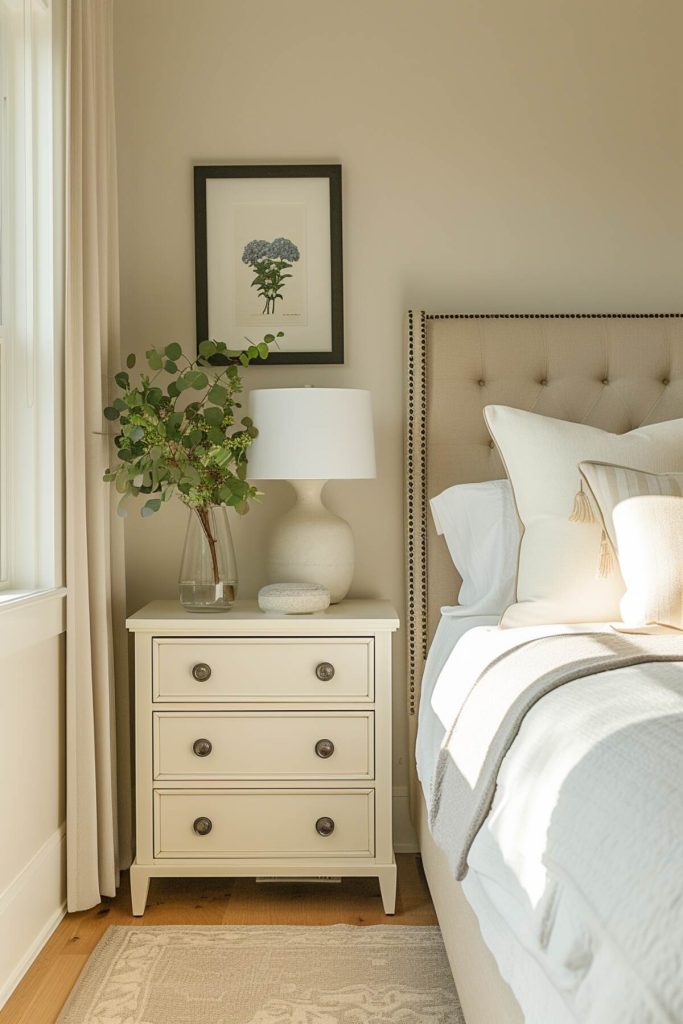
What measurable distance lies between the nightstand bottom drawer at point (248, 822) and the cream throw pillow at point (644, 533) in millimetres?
954

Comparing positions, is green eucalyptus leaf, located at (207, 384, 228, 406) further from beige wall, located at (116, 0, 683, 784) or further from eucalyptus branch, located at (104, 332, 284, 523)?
beige wall, located at (116, 0, 683, 784)

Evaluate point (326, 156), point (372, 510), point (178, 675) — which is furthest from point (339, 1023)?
point (326, 156)

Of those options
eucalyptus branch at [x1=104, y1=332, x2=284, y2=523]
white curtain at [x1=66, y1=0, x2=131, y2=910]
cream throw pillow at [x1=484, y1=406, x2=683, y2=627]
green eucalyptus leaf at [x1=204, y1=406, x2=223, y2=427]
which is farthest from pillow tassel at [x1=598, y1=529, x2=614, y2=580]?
white curtain at [x1=66, y1=0, x2=131, y2=910]

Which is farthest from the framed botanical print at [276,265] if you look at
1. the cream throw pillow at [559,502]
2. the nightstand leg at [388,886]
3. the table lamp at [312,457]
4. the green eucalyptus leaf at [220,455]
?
the nightstand leg at [388,886]

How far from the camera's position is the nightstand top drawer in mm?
2234

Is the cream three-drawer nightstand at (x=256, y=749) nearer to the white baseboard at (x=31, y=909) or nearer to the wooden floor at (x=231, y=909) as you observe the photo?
the wooden floor at (x=231, y=909)

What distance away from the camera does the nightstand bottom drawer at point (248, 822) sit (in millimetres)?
2238

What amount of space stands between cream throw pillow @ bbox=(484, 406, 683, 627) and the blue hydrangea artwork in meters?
0.83

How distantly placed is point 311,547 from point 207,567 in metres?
0.28

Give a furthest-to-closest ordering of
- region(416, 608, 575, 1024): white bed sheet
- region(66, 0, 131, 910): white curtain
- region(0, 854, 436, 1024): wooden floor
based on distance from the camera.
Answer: region(66, 0, 131, 910): white curtain
region(0, 854, 436, 1024): wooden floor
region(416, 608, 575, 1024): white bed sheet

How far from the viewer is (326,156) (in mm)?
2623

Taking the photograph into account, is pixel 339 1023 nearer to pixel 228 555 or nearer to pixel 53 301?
pixel 228 555

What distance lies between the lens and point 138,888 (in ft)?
7.28

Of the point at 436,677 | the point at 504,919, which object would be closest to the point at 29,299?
the point at 436,677
